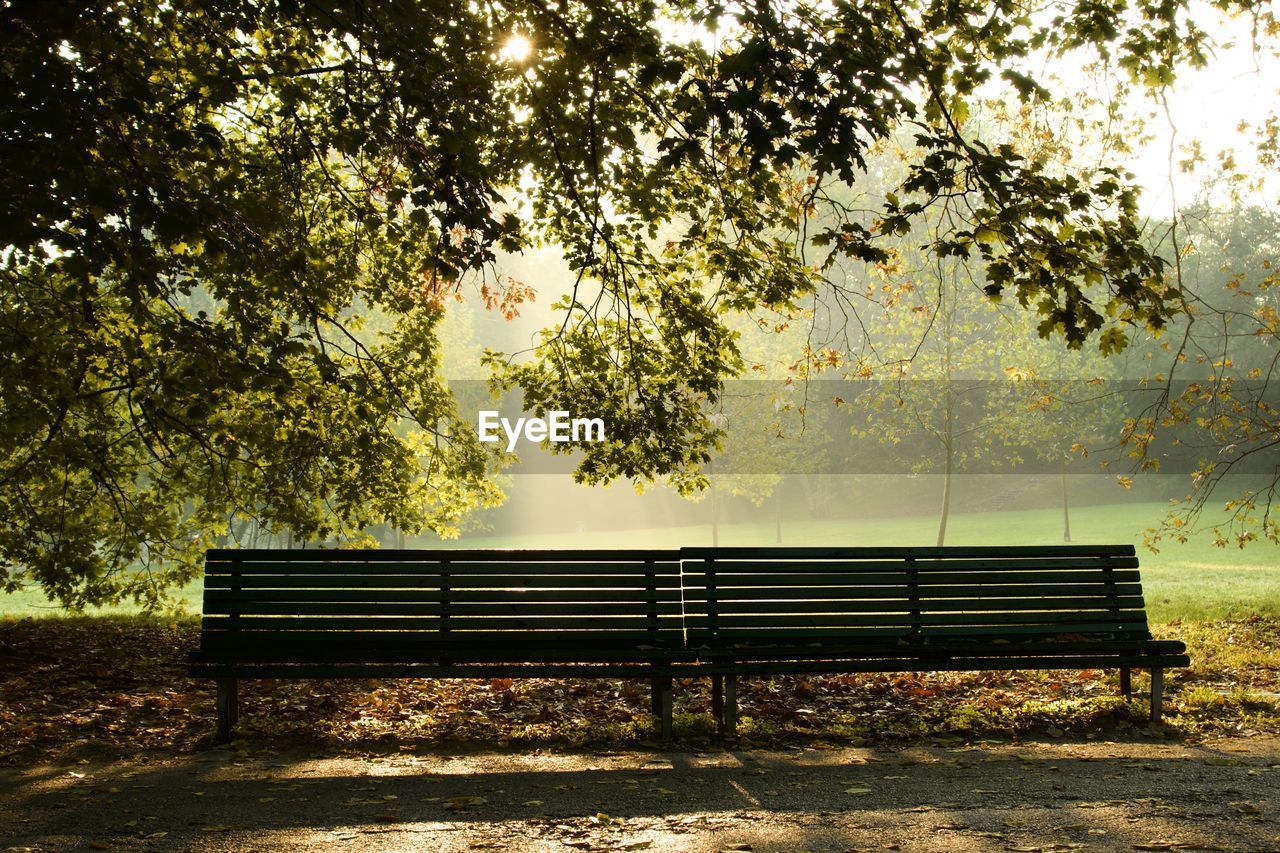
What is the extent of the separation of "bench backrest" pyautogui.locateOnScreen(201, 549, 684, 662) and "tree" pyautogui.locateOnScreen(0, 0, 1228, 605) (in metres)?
1.49

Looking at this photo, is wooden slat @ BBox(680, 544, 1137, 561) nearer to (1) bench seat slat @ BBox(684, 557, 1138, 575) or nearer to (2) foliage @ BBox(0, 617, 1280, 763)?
(1) bench seat slat @ BBox(684, 557, 1138, 575)

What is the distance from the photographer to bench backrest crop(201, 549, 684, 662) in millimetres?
6293

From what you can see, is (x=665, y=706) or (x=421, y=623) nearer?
(x=665, y=706)

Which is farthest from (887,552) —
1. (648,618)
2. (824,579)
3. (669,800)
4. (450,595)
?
(450,595)

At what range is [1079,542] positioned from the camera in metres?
33.7

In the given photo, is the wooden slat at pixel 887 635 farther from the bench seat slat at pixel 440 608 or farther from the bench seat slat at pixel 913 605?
the bench seat slat at pixel 440 608

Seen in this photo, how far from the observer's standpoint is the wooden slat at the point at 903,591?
6.57 m

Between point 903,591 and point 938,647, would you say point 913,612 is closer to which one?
point 903,591

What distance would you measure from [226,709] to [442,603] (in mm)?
1394

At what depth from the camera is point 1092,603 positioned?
7.02 metres

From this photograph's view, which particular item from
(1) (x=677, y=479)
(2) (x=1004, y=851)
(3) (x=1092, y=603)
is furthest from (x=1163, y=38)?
(2) (x=1004, y=851)

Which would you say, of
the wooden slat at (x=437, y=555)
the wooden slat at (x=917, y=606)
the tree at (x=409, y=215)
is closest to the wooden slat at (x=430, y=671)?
the wooden slat at (x=917, y=606)

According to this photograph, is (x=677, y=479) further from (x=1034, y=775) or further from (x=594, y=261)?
(x=1034, y=775)

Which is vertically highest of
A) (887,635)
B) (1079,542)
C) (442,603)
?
(442,603)
